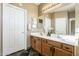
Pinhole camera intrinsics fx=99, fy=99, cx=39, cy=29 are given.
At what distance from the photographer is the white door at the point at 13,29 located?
5.42ft

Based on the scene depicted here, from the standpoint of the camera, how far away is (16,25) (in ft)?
5.58

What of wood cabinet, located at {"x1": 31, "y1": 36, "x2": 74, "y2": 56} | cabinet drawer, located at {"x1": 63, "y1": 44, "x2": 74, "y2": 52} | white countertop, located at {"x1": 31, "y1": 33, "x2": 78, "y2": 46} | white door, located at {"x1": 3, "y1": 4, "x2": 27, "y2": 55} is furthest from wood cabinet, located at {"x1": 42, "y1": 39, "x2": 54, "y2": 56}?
white door, located at {"x1": 3, "y1": 4, "x2": 27, "y2": 55}

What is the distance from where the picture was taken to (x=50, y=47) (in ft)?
5.89

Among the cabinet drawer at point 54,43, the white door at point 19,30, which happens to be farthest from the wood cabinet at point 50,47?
the white door at point 19,30

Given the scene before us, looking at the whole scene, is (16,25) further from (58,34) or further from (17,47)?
(58,34)

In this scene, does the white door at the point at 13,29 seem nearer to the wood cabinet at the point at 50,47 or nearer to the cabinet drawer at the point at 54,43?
the wood cabinet at the point at 50,47

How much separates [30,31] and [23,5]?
475 millimetres

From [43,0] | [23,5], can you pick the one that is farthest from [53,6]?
[23,5]

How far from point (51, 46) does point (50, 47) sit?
0.10 feet

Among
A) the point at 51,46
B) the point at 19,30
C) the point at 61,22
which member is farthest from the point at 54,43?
the point at 19,30

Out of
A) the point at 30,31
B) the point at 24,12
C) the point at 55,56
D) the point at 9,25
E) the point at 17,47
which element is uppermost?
the point at 24,12

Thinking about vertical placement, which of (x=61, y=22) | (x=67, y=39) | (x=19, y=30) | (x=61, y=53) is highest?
(x=61, y=22)

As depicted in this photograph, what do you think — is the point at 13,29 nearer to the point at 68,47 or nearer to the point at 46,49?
the point at 46,49

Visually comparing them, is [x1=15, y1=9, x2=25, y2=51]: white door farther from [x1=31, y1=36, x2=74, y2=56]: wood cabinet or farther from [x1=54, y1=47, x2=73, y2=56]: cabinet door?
[x1=54, y1=47, x2=73, y2=56]: cabinet door
